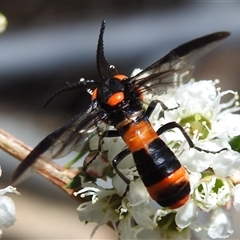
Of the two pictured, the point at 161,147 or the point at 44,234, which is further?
the point at 44,234

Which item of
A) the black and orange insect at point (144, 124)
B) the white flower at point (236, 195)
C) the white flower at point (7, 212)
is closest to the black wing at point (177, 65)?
the black and orange insect at point (144, 124)

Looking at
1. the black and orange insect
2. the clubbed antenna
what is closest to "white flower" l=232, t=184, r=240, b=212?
the black and orange insect

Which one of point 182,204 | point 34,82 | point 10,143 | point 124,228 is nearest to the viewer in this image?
point 182,204

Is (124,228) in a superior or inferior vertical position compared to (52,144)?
inferior

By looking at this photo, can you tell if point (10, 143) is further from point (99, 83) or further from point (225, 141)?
point (225, 141)

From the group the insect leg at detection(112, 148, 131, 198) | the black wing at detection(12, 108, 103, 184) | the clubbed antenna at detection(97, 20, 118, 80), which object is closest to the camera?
the black wing at detection(12, 108, 103, 184)

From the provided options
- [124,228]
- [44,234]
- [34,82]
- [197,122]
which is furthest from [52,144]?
[34,82]

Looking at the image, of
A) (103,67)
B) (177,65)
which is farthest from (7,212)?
(177,65)

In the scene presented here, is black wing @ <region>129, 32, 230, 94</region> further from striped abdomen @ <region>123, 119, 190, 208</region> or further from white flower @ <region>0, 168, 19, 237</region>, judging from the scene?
white flower @ <region>0, 168, 19, 237</region>
